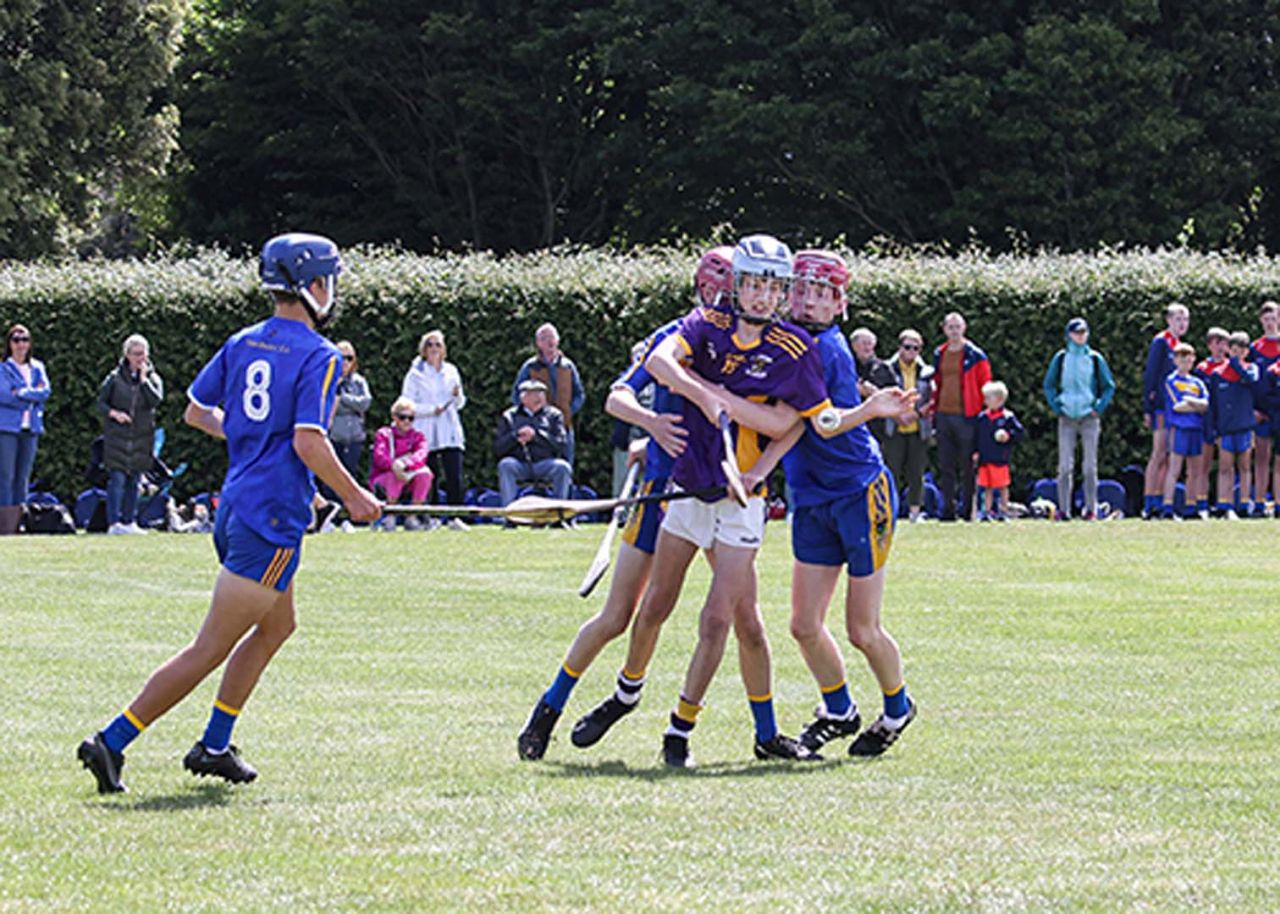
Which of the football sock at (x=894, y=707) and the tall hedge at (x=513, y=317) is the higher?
the tall hedge at (x=513, y=317)

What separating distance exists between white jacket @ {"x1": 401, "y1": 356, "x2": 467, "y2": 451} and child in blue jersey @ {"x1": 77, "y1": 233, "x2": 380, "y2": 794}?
1674 cm

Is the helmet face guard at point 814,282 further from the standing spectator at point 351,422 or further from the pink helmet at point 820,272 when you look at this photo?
the standing spectator at point 351,422

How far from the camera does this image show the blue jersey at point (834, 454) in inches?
369

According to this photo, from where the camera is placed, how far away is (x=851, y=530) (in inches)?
370

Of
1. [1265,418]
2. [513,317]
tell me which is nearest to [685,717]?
[1265,418]

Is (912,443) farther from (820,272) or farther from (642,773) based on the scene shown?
(642,773)

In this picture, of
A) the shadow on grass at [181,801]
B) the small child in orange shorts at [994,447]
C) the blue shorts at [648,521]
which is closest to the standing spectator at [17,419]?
the small child in orange shorts at [994,447]

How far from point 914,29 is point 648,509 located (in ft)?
128

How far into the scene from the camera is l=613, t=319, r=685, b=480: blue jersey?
357 inches

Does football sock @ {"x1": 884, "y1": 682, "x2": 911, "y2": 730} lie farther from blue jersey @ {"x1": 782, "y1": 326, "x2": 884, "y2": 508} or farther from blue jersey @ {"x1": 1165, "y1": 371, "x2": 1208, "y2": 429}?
blue jersey @ {"x1": 1165, "y1": 371, "x2": 1208, "y2": 429}

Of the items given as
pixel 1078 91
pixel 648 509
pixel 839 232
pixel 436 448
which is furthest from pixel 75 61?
pixel 648 509

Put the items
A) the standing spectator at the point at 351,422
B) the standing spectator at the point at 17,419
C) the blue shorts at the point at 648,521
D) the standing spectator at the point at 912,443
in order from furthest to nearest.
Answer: the standing spectator at the point at 912,443, the standing spectator at the point at 351,422, the standing spectator at the point at 17,419, the blue shorts at the point at 648,521

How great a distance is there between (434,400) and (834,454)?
15.9 meters

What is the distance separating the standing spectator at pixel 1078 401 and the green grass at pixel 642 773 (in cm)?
896
